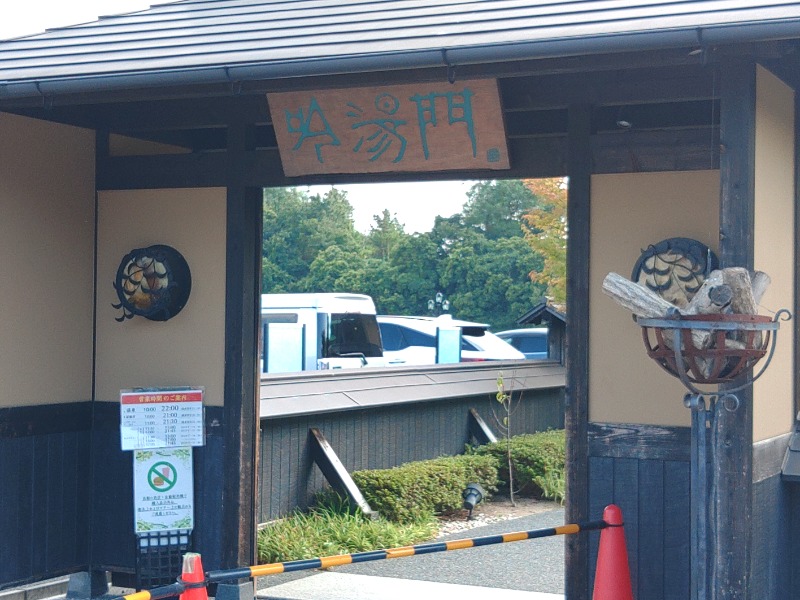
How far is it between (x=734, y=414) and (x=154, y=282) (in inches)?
168

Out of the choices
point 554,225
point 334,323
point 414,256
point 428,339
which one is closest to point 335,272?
point 414,256

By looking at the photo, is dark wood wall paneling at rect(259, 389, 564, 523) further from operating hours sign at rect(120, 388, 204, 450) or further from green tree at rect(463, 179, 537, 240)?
green tree at rect(463, 179, 537, 240)

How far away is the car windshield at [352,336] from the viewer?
20.7m

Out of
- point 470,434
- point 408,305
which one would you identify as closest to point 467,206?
point 408,305

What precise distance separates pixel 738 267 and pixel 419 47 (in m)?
1.81

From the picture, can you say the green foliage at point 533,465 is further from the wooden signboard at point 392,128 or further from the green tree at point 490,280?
the green tree at point 490,280

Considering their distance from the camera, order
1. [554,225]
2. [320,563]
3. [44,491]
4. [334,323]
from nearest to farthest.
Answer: [320,563] < [44,491] < [554,225] < [334,323]

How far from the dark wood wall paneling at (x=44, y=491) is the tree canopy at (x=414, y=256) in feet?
113

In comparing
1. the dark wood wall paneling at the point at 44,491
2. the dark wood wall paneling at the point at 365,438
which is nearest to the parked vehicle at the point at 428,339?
the dark wood wall paneling at the point at 365,438

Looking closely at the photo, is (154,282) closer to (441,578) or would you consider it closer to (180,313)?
(180,313)

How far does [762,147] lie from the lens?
5203mm

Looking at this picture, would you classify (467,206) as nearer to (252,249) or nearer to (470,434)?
(470,434)

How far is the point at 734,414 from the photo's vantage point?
479cm

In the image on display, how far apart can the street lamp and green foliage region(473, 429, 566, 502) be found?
32.5 m
